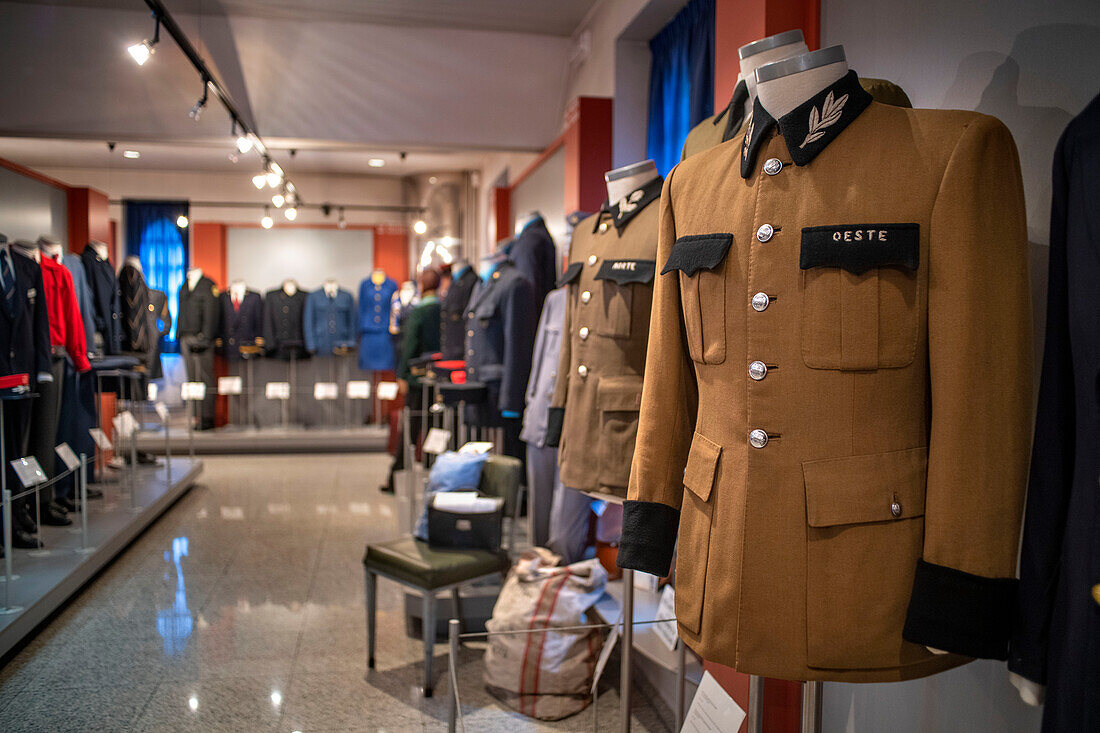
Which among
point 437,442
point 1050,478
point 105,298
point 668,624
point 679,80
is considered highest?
point 679,80

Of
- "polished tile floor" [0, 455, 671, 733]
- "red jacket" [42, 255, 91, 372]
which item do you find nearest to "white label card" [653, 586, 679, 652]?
"polished tile floor" [0, 455, 671, 733]

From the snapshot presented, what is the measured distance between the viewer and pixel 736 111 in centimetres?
163

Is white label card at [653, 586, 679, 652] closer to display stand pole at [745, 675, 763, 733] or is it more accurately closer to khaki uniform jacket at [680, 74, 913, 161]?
display stand pole at [745, 675, 763, 733]

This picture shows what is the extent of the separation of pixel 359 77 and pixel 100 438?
10.1 ft

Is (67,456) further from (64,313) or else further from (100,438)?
(64,313)

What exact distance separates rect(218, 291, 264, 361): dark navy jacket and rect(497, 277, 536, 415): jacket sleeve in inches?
241

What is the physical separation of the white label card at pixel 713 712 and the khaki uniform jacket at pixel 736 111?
1033mm

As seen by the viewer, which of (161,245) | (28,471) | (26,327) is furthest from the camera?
(161,245)

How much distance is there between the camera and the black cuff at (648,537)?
4.17 feet

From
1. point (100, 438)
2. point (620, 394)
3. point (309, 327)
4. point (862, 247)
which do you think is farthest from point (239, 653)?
point (309, 327)

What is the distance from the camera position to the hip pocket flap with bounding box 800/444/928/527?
42.9 inches

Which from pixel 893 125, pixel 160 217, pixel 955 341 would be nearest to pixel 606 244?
pixel 893 125

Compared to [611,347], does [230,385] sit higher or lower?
lower

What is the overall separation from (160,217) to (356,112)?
1.78m
